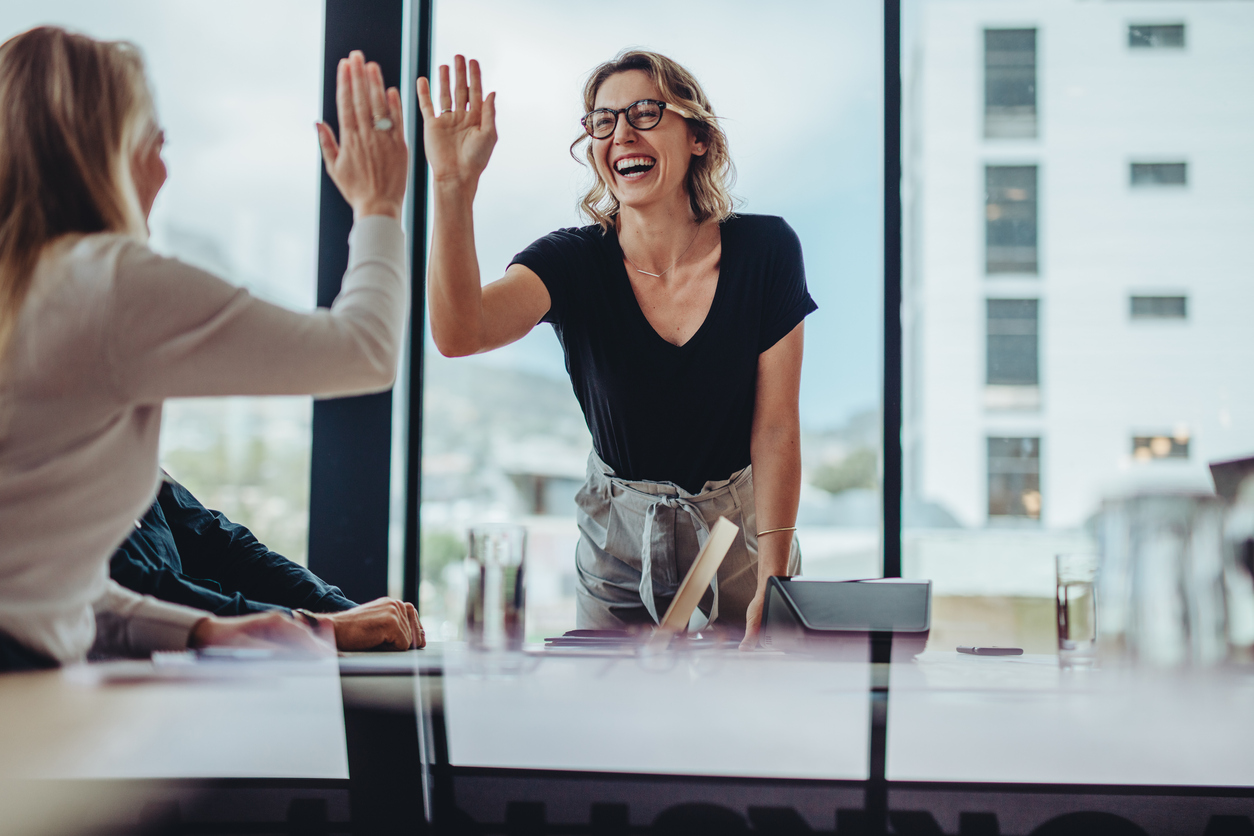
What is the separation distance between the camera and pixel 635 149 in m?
1.67

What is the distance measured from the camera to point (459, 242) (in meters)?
1.39

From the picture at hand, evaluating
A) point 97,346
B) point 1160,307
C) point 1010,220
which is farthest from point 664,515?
point 1160,307

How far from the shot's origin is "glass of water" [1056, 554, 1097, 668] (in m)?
1.17

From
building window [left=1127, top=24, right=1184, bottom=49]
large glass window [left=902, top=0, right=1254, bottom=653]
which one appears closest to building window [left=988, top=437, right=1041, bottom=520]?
large glass window [left=902, top=0, right=1254, bottom=653]

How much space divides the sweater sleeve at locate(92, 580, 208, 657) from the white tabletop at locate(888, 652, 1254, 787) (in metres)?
0.75

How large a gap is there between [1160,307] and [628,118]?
2551mm

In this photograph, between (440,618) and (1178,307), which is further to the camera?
(1178,307)

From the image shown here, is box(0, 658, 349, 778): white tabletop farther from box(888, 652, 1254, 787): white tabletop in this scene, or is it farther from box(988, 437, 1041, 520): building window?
box(988, 437, 1041, 520): building window

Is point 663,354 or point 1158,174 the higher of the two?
point 1158,174

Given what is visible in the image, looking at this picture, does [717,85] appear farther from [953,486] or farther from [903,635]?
[903,635]

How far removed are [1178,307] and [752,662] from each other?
3.04 meters

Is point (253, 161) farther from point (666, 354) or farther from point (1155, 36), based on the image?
point (1155, 36)

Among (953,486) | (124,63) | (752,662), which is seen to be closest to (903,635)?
(752,662)

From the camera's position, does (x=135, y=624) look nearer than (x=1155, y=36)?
Yes
